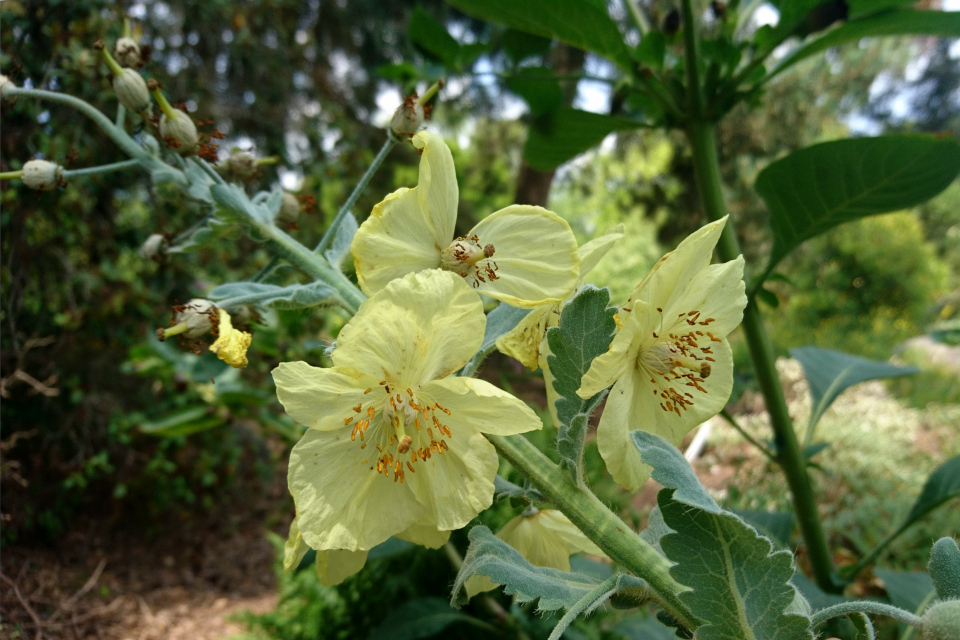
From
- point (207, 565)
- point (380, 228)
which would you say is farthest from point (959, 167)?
point (207, 565)

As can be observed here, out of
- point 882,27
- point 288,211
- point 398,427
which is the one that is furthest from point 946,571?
point 882,27

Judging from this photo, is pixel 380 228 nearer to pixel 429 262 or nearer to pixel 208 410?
pixel 429 262

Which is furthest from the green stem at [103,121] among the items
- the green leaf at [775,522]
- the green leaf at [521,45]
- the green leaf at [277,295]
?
the green leaf at [775,522]

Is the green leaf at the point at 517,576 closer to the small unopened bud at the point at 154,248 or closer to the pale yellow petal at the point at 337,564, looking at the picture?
the pale yellow petal at the point at 337,564

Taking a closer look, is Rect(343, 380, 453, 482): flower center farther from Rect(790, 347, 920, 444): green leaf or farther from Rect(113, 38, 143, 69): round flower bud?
Rect(790, 347, 920, 444): green leaf

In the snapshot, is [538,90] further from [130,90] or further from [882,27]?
[130,90]

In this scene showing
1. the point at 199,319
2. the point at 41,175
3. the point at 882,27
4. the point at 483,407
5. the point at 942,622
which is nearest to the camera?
the point at 942,622
